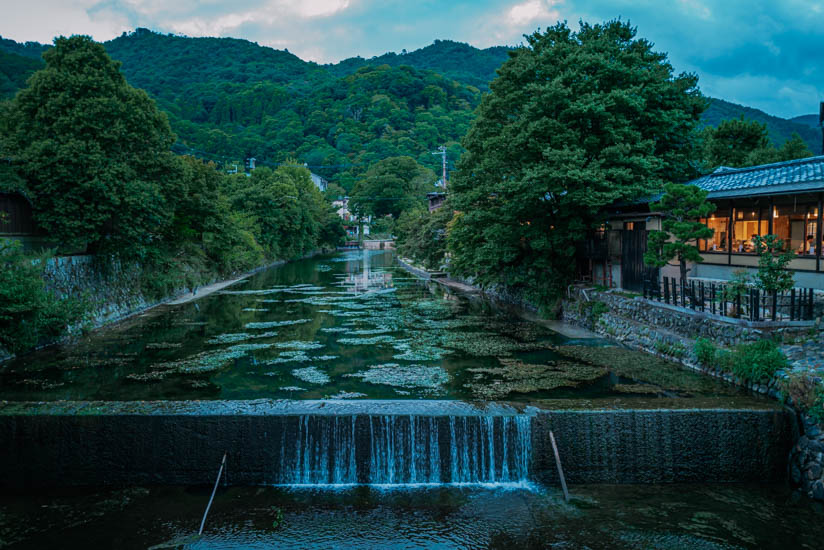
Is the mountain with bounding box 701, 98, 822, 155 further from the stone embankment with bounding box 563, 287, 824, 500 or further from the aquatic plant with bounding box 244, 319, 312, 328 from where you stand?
the aquatic plant with bounding box 244, 319, 312, 328

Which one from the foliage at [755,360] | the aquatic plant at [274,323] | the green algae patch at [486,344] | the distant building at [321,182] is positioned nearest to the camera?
the foliage at [755,360]

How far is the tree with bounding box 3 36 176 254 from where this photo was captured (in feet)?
63.9

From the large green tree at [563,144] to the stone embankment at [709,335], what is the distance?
3311 millimetres

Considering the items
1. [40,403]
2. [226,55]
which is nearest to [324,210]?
[40,403]

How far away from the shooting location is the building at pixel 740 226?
1573 cm

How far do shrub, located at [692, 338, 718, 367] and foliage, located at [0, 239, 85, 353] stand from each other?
17999 millimetres

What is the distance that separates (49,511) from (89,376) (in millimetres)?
6444

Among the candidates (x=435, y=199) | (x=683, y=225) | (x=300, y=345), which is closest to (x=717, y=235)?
(x=683, y=225)

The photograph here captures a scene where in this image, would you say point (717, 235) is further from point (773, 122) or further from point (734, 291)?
point (773, 122)

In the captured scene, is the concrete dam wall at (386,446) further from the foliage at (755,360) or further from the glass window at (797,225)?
the glass window at (797,225)

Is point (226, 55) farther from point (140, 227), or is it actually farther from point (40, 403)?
point (40, 403)

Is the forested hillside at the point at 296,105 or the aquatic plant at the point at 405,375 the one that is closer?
the aquatic plant at the point at 405,375

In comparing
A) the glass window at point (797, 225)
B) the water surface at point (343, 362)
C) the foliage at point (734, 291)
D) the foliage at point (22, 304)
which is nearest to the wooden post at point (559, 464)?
the water surface at point (343, 362)

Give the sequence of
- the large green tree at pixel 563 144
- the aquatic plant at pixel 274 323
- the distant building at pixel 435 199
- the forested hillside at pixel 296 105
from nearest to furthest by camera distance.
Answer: the large green tree at pixel 563 144 → the aquatic plant at pixel 274 323 → the distant building at pixel 435 199 → the forested hillside at pixel 296 105
